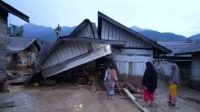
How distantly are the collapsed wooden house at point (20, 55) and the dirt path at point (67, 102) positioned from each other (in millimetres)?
17756

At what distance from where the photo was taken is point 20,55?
3528 cm

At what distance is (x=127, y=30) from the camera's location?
59.2 ft

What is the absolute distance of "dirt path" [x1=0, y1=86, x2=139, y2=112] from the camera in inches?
414

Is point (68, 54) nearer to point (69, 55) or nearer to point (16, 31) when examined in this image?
point (69, 55)

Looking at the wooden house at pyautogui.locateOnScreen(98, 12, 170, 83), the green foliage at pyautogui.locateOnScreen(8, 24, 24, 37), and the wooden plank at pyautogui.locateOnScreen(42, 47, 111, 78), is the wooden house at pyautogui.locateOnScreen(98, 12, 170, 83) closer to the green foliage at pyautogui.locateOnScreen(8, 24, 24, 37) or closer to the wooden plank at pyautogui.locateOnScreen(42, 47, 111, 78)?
the wooden plank at pyautogui.locateOnScreen(42, 47, 111, 78)

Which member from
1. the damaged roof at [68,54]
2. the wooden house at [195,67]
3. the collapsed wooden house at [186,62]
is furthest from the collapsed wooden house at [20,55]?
Answer: the wooden house at [195,67]

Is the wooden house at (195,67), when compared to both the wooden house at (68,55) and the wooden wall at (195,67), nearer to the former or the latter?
the wooden wall at (195,67)

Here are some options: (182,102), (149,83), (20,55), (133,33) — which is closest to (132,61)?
(133,33)

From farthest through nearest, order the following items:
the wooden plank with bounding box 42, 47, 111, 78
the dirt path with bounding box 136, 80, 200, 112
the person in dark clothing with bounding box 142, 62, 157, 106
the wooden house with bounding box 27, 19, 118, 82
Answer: the wooden house with bounding box 27, 19, 118, 82
the wooden plank with bounding box 42, 47, 111, 78
the dirt path with bounding box 136, 80, 200, 112
the person in dark clothing with bounding box 142, 62, 157, 106

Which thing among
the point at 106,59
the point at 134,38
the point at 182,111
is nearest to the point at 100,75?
the point at 106,59

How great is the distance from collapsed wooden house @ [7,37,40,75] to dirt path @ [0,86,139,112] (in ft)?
58.3

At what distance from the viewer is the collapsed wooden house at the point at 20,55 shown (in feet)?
104

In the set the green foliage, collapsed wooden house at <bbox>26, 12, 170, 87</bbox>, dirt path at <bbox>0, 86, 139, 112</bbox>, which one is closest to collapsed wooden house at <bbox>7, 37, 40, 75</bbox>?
collapsed wooden house at <bbox>26, 12, 170, 87</bbox>

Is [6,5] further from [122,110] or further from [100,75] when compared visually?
[100,75]
